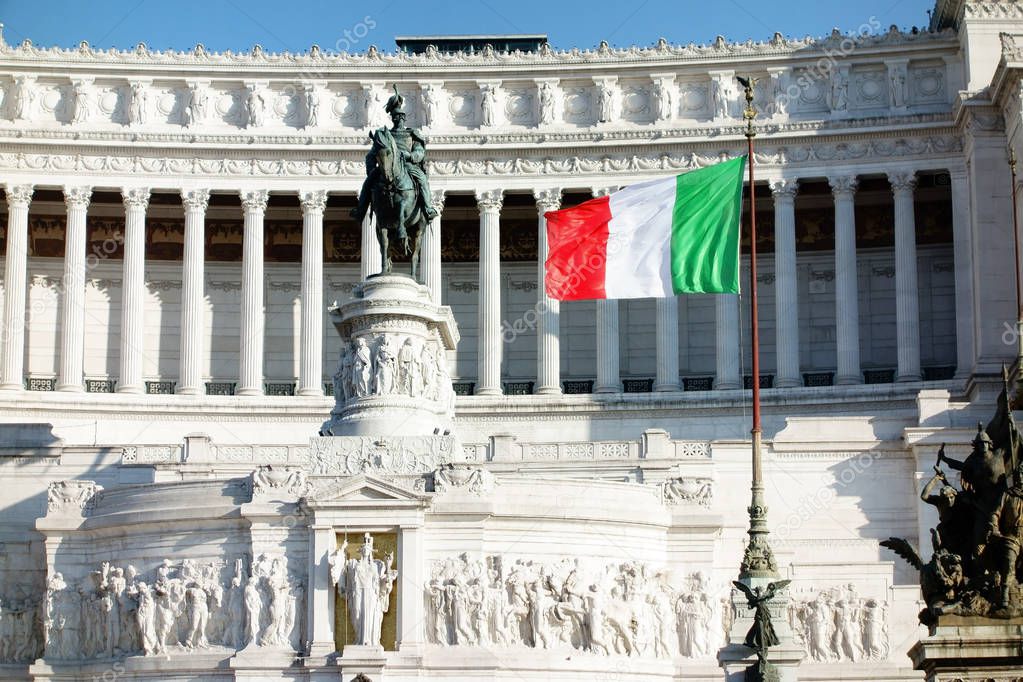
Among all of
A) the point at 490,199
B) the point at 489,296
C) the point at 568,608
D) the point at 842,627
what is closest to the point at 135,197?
the point at 490,199

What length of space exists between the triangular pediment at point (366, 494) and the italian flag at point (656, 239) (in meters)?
14.5

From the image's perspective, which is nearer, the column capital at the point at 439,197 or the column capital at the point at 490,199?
the column capital at the point at 439,197

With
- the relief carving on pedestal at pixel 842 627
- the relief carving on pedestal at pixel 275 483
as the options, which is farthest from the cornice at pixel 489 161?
the relief carving on pedestal at pixel 275 483

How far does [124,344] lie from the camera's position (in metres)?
82.1

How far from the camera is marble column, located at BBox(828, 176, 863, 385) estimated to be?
81438 mm

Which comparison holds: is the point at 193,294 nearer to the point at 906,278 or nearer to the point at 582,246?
the point at 582,246

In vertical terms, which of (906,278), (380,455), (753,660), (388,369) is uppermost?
(906,278)

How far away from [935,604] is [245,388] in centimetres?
5112

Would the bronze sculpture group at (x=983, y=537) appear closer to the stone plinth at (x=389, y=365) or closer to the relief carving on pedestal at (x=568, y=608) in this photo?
the relief carving on pedestal at (x=568, y=608)

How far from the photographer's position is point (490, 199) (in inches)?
3324

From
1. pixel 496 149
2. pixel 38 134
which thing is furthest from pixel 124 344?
pixel 496 149

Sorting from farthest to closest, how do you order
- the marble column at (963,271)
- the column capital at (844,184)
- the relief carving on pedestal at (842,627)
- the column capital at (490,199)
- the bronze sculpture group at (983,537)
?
the column capital at (490,199), the column capital at (844,184), the marble column at (963,271), the relief carving on pedestal at (842,627), the bronze sculpture group at (983,537)

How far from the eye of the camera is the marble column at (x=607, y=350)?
82.1 meters

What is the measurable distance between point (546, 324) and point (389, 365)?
101ft
